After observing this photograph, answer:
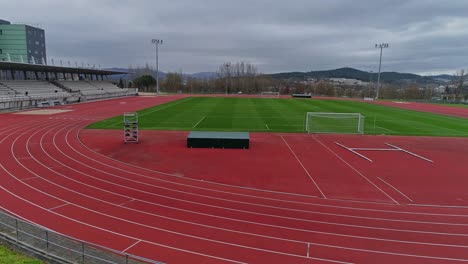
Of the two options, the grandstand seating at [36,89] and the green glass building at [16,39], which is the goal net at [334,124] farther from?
the green glass building at [16,39]

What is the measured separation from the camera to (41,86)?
54000 millimetres

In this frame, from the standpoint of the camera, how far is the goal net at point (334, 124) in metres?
29.6

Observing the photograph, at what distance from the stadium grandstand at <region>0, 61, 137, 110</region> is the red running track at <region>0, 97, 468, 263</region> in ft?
101

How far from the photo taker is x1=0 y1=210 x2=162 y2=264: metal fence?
755cm

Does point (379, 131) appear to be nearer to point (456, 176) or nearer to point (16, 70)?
point (456, 176)

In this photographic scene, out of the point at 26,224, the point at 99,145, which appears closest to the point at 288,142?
the point at 99,145

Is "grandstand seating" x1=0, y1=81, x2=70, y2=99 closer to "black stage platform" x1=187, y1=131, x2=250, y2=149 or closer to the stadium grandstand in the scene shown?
the stadium grandstand

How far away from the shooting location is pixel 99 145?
21062mm

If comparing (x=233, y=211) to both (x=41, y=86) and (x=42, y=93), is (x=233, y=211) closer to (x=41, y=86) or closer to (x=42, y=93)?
(x=42, y=93)

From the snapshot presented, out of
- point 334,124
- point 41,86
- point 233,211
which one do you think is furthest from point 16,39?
point 233,211

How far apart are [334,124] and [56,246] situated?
30.1 meters

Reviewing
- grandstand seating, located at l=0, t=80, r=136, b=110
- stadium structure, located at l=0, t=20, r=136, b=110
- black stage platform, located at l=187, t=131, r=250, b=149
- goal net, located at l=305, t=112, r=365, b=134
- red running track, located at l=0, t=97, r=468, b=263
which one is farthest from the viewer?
stadium structure, located at l=0, t=20, r=136, b=110

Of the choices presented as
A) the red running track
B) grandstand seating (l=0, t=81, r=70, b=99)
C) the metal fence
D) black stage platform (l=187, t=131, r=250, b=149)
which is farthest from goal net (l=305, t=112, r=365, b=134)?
grandstand seating (l=0, t=81, r=70, b=99)

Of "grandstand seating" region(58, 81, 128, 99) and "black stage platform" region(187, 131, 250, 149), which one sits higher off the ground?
"grandstand seating" region(58, 81, 128, 99)
